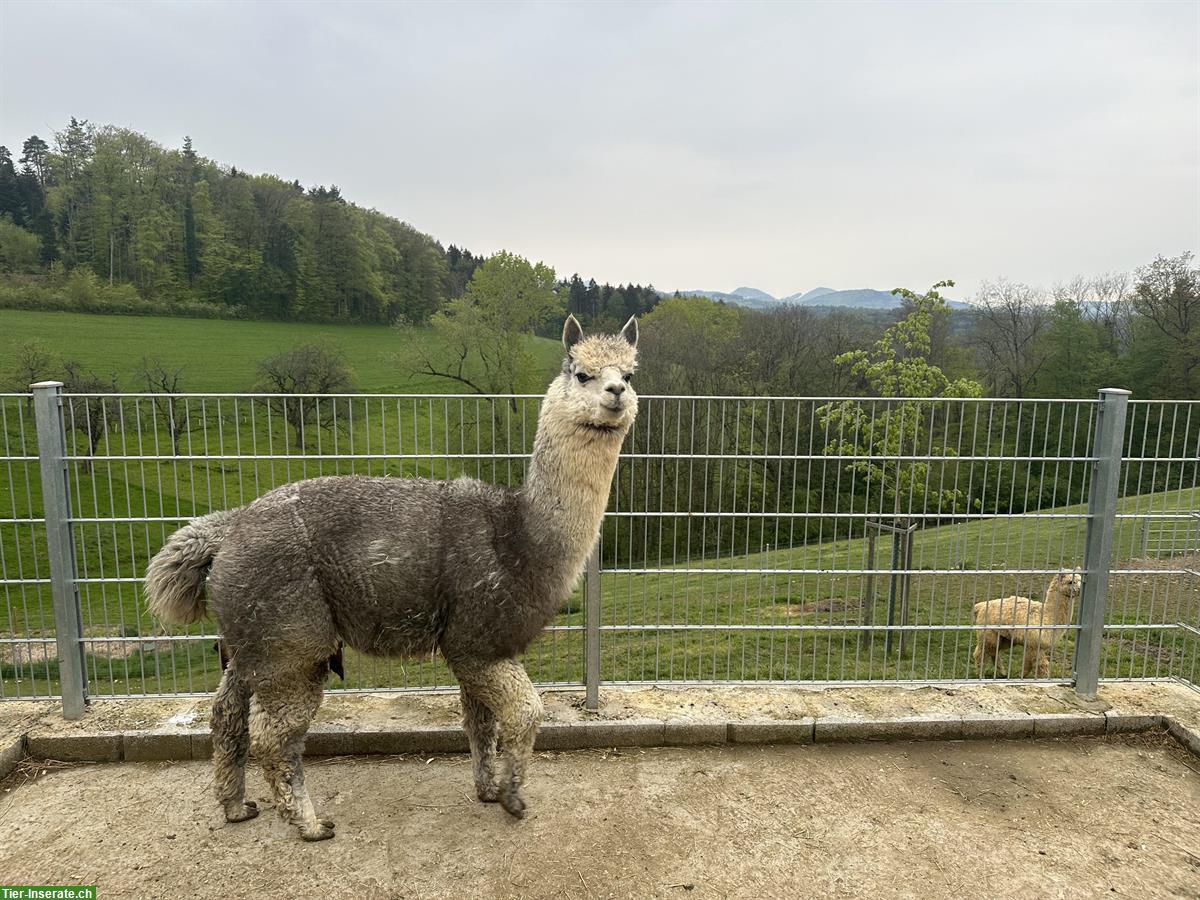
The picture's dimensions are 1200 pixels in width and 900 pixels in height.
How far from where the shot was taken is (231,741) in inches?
148

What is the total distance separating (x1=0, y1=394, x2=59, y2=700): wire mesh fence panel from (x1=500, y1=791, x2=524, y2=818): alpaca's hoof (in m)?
3.01

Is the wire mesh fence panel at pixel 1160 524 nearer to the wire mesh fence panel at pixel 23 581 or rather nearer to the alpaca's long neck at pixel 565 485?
the alpaca's long neck at pixel 565 485

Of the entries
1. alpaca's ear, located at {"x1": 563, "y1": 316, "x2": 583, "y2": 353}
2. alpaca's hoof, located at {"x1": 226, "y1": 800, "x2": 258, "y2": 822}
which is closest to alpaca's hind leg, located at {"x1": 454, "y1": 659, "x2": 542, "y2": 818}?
alpaca's hoof, located at {"x1": 226, "y1": 800, "x2": 258, "y2": 822}

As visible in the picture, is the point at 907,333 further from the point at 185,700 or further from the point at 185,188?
the point at 185,188

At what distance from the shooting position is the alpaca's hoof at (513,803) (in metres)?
3.83

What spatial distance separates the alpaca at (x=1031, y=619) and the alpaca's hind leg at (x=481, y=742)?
3.61 m

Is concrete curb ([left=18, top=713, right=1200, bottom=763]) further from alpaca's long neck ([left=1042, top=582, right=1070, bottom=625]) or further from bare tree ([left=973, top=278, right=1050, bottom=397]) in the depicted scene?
bare tree ([left=973, top=278, right=1050, bottom=397])

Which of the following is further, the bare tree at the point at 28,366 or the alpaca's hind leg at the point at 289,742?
the bare tree at the point at 28,366

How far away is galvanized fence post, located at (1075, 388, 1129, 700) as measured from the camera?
16.1 ft

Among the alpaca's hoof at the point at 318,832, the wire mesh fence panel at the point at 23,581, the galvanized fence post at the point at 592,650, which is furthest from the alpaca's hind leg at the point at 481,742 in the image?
the wire mesh fence panel at the point at 23,581

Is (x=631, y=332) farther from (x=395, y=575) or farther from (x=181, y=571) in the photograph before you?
(x=181, y=571)

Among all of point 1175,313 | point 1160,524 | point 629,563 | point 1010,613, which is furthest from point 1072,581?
point 1175,313

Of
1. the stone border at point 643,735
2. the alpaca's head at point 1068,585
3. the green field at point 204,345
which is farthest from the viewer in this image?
the green field at point 204,345

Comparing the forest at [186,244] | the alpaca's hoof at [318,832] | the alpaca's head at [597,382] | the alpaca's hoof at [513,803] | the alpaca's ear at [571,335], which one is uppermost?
the forest at [186,244]
